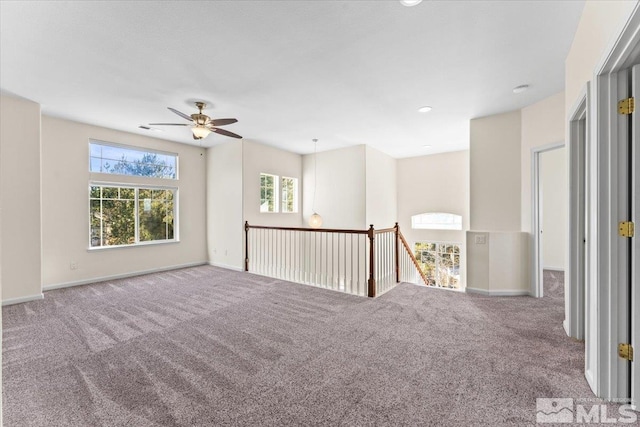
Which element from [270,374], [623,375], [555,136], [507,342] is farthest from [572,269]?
[270,374]

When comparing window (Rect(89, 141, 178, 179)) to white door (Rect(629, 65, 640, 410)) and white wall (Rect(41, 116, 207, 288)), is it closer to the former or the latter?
white wall (Rect(41, 116, 207, 288))

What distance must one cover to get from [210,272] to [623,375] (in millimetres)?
5989

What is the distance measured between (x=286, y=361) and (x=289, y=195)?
5661 mm

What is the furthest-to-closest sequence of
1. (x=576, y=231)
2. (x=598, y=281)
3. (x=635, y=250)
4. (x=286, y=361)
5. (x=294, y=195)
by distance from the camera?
(x=294, y=195) → (x=576, y=231) → (x=286, y=361) → (x=598, y=281) → (x=635, y=250)

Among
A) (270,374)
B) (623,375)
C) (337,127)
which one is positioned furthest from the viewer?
A: (337,127)

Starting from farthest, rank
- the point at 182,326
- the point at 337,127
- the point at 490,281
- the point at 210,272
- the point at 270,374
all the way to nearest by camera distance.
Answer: the point at 210,272
the point at 337,127
the point at 490,281
the point at 182,326
the point at 270,374

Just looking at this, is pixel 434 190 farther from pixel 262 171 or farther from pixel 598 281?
pixel 598 281

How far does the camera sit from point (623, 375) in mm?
2045

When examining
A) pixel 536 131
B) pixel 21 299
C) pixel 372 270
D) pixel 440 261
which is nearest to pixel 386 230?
pixel 372 270

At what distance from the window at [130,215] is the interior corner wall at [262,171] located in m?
1.63

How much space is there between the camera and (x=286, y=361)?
Result: 103 inches

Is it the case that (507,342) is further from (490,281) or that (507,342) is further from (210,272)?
(210,272)

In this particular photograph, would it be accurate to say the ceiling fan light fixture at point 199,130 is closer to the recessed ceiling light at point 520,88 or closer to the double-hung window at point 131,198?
the double-hung window at point 131,198

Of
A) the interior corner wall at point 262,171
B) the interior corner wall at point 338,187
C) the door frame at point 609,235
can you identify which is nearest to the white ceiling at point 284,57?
the door frame at point 609,235
